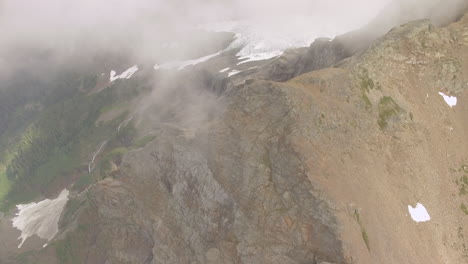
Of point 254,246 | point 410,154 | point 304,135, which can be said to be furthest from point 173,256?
point 410,154

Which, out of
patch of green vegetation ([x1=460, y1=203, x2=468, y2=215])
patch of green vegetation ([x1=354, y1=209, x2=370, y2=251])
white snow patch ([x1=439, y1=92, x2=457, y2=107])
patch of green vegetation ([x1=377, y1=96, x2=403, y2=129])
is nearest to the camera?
patch of green vegetation ([x1=354, y1=209, x2=370, y2=251])

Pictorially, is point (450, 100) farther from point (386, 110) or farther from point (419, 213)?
point (419, 213)

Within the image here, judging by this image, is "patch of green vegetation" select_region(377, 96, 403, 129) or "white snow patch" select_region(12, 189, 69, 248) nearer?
"patch of green vegetation" select_region(377, 96, 403, 129)

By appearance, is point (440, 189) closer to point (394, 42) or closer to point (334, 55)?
point (394, 42)

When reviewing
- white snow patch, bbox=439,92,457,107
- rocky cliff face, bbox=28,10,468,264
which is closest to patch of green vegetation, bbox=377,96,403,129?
rocky cliff face, bbox=28,10,468,264

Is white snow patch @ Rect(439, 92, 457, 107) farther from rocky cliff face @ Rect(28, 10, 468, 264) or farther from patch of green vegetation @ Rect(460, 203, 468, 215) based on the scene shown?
patch of green vegetation @ Rect(460, 203, 468, 215)

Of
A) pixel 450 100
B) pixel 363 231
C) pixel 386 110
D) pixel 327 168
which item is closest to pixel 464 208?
pixel 386 110

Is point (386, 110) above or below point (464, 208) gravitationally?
above
